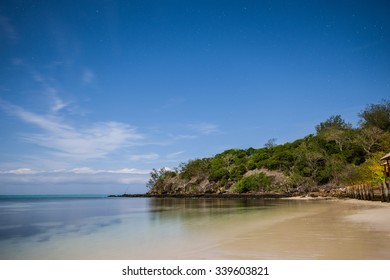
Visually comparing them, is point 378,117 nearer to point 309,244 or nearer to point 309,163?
point 309,163

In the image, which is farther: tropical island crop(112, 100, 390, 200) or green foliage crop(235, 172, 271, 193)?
green foliage crop(235, 172, 271, 193)

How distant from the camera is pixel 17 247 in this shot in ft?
24.0

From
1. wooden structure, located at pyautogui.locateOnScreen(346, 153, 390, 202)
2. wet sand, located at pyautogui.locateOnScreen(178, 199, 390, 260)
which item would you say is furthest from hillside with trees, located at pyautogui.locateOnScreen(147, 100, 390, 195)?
wet sand, located at pyautogui.locateOnScreen(178, 199, 390, 260)

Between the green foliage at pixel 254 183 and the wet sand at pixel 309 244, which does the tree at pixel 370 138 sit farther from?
the wet sand at pixel 309 244

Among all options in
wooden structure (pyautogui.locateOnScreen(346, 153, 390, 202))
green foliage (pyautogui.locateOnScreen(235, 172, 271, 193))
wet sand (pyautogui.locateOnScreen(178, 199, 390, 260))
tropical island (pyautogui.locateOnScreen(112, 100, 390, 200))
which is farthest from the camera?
green foliage (pyautogui.locateOnScreen(235, 172, 271, 193))

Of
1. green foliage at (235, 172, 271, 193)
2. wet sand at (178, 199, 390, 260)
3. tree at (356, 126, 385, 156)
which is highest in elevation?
tree at (356, 126, 385, 156)

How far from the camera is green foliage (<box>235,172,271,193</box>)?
37.2 m

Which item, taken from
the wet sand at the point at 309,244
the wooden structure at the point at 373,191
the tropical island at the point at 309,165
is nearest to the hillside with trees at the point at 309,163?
the tropical island at the point at 309,165

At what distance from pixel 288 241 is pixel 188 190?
44.4 meters

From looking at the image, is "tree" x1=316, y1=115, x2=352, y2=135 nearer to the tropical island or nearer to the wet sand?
the tropical island

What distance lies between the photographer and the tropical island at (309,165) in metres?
28.2

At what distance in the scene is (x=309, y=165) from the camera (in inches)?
1332

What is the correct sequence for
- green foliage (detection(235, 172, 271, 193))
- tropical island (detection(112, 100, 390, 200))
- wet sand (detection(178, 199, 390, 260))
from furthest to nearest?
1. green foliage (detection(235, 172, 271, 193))
2. tropical island (detection(112, 100, 390, 200))
3. wet sand (detection(178, 199, 390, 260))
